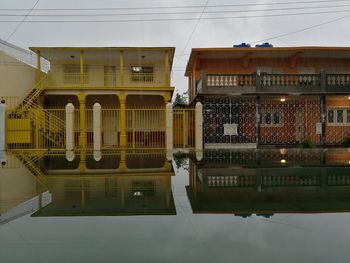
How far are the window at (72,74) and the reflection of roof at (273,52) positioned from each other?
24.7ft

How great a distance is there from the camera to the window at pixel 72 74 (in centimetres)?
2140

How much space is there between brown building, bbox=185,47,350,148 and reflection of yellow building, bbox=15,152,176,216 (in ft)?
29.9

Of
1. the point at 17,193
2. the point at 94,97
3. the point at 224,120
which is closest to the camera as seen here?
the point at 17,193

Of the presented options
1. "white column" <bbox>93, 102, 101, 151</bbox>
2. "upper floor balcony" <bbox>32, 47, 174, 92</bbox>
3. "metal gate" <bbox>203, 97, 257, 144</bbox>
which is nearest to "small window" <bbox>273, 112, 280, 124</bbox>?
"metal gate" <bbox>203, 97, 257, 144</bbox>

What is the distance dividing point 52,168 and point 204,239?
6.85 m

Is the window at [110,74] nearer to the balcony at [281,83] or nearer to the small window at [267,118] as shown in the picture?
the balcony at [281,83]

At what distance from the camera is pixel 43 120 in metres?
17.3

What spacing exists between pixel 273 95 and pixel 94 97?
40.3ft

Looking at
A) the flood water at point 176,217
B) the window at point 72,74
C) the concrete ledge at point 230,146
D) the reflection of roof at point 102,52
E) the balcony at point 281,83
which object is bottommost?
the flood water at point 176,217

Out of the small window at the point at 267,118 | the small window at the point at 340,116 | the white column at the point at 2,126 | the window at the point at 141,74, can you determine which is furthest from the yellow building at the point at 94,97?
the small window at the point at 340,116

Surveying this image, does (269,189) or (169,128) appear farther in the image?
(169,128)

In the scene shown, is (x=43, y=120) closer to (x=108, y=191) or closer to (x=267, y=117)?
Result: (x=108, y=191)

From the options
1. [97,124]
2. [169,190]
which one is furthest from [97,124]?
[169,190]

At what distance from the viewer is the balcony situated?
17203 millimetres
